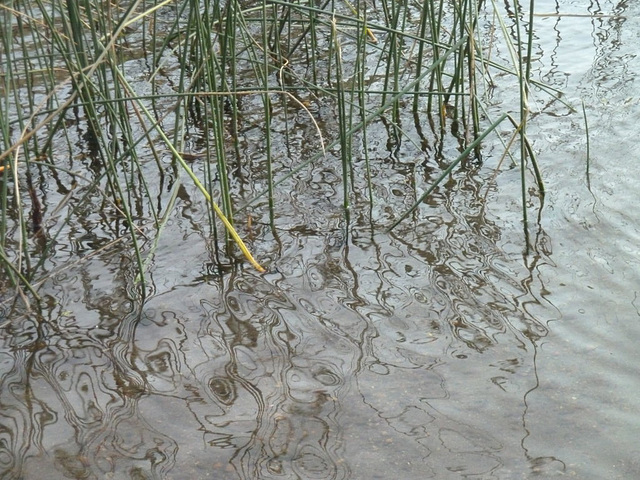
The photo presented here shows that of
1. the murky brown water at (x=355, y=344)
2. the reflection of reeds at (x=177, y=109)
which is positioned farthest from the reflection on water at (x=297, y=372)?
the reflection of reeds at (x=177, y=109)

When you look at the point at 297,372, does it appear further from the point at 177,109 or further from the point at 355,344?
the point at 177,109

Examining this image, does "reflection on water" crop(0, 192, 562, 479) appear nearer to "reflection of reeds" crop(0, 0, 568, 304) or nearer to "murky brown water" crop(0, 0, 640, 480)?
"murky brown water" crop(0, 0, 640, 480)

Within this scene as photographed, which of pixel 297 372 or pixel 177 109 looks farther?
pixel 177 109

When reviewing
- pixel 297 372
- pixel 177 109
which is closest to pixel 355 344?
pixel 297 372

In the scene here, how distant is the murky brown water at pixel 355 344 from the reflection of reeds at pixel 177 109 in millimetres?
120

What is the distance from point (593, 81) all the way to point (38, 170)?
8.59ft

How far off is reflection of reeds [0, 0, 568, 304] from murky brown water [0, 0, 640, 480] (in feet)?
0.39

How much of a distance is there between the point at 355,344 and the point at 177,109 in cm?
91

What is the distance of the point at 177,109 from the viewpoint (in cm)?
256

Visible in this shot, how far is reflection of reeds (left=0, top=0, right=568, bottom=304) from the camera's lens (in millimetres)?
2385

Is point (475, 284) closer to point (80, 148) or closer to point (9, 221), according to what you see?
point (9, 221)

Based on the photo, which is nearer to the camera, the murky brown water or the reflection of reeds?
the murky brown water

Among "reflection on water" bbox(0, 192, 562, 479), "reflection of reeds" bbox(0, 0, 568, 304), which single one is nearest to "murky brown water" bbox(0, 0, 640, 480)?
"reflection on water" bbox(0, 192, 562, 479)

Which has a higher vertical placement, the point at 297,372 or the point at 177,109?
the point at 177,109
